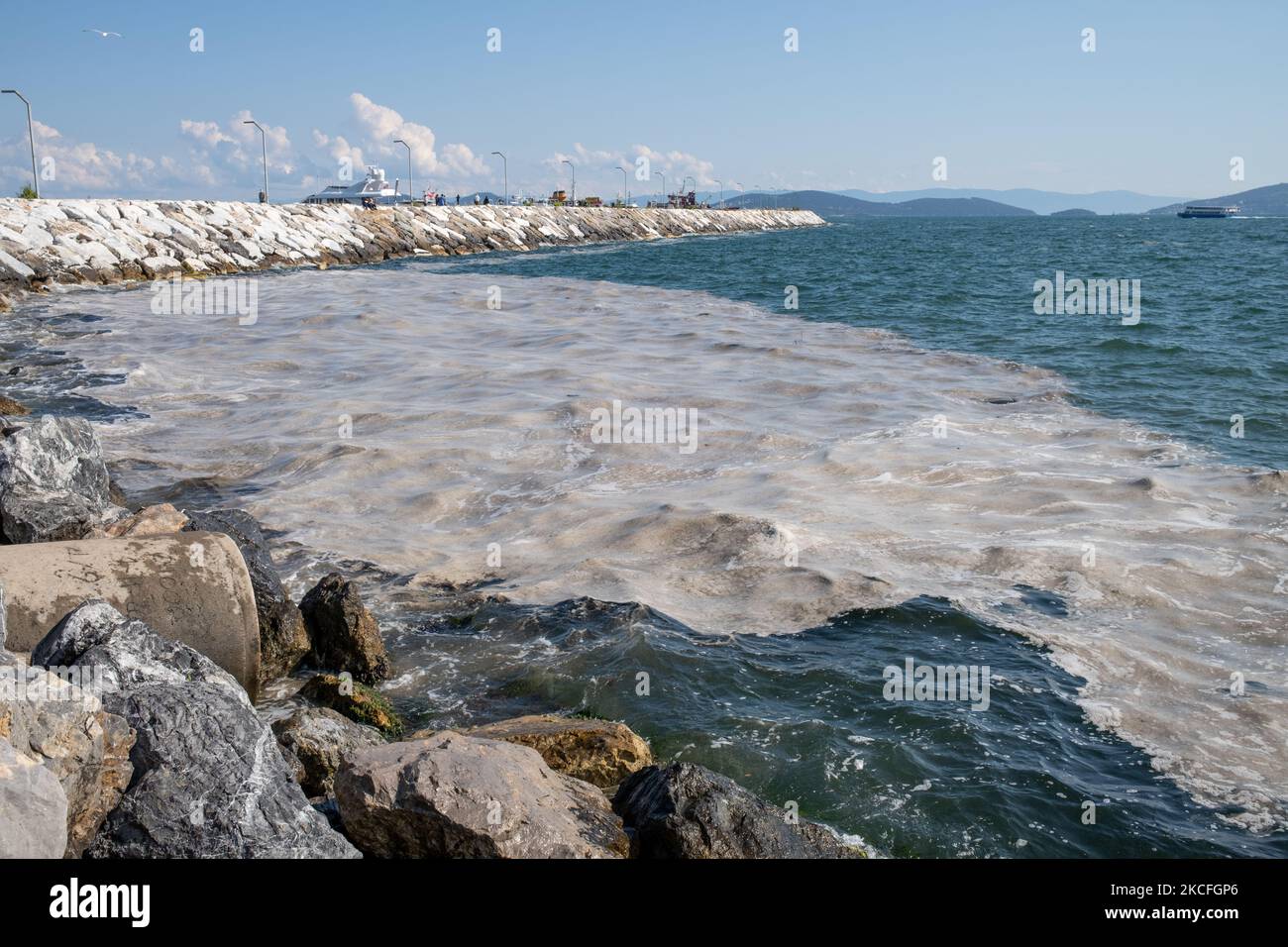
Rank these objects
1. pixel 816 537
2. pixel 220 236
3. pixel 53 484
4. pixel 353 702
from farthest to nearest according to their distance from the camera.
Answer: pixel 220 236
pixel 816 537
pixel 53 484
pixel 353 702

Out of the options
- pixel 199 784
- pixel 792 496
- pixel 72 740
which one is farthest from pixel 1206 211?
pixel 72 740

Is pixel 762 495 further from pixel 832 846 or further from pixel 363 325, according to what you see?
pixel 363 325

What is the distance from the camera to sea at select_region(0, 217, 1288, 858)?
A: 6855 millimetres

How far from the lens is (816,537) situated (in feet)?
35.3

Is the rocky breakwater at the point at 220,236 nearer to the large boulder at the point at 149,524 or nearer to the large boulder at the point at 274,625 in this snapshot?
the large boulder at the point at 149,524

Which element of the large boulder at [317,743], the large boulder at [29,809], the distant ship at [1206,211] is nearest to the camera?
the large boulder at [29,809]

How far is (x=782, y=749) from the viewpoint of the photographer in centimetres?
694

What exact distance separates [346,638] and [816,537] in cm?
498

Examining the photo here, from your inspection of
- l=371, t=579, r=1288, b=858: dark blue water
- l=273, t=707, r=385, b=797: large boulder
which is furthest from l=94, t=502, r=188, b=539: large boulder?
l=273, t=707, r=385, b=797: large boulder

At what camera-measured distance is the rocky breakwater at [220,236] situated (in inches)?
1464

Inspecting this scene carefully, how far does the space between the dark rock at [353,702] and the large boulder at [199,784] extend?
1.68 meters

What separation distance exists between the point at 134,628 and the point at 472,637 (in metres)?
3.22

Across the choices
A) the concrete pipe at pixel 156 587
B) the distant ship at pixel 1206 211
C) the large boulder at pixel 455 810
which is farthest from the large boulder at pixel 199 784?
the distant ship at pixel 1206 211

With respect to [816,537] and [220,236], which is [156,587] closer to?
[816,537]
